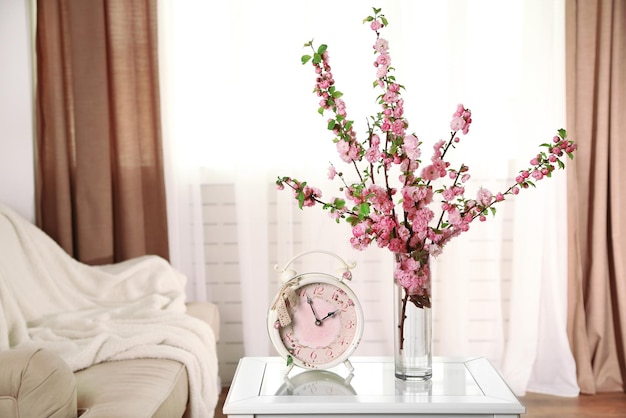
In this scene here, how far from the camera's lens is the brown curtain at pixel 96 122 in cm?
341

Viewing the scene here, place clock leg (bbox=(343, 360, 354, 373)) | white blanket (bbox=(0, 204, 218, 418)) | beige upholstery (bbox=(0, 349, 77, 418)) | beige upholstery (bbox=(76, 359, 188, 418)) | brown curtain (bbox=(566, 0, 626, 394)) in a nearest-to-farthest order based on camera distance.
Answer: beige upholstery (bbox=(0, 349, 77, 418)), clock leg (bbox=(343, 360, 354, 373)), beige upholstery (bbox=(76, 359, 188, 418)), white blanket (bbox=(0, 204, 218, 418)), brown curtain (bbox=(566, 0, 626, 394))

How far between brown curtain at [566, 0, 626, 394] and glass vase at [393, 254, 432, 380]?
1.85 metres

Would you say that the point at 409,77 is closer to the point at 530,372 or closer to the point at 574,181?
the point at 574,181

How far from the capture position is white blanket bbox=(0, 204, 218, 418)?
8.48 ft

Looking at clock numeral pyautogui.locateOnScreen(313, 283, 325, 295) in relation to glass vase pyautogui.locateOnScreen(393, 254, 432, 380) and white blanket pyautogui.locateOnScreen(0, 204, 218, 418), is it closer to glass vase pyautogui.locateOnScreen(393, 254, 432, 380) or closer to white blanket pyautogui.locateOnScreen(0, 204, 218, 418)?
glass vase pyautogui.locateOnScreen(393, 254, 432, 380)

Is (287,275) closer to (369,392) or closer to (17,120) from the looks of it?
(369,392)

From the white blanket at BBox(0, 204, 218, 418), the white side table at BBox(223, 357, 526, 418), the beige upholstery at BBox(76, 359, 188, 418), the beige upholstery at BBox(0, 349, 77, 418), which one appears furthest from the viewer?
the white blanket at BBox(0, 204, 218, 418)

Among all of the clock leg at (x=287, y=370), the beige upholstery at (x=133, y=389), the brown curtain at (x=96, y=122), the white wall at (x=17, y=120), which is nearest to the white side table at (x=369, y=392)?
the clock leg at (x=287, y=370)

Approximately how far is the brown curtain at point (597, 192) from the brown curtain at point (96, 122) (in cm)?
186

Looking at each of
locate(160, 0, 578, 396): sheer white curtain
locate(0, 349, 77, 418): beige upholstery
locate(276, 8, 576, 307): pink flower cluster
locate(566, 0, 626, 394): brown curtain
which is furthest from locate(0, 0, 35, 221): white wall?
locate(566, 0, 626, 394): brown curtain

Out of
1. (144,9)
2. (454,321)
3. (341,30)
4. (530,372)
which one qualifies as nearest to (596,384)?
(530,372)

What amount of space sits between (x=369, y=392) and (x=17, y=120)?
7.62 ft

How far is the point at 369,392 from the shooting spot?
1.82 metres

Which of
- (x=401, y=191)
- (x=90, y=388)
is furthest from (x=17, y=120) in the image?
(x=401, y=191)
